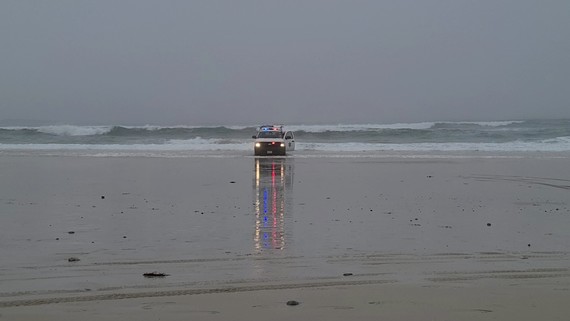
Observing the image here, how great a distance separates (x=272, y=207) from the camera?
1244cm

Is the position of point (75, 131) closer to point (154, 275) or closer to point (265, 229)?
point (265, 229)

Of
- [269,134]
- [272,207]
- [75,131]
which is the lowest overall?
[272,207]

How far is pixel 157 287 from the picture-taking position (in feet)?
20.4

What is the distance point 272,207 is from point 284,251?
172 inches

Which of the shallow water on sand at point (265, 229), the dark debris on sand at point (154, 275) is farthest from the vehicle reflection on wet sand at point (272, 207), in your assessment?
the dark debris on sand at point (154, 275)

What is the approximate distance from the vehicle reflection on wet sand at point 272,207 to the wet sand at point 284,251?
5 cm

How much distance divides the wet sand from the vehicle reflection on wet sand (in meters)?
0.05

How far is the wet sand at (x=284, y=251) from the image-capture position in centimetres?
559

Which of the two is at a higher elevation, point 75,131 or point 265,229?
point 75,131

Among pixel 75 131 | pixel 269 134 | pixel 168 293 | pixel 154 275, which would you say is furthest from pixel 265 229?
pixel 75 131

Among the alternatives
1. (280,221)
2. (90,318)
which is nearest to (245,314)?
(90,318)

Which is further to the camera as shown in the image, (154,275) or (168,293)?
(154,275)

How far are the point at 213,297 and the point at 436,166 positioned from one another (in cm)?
1982

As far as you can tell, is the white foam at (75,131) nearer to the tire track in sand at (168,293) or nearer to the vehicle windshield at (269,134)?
the vehicle windshield at (269,134)
